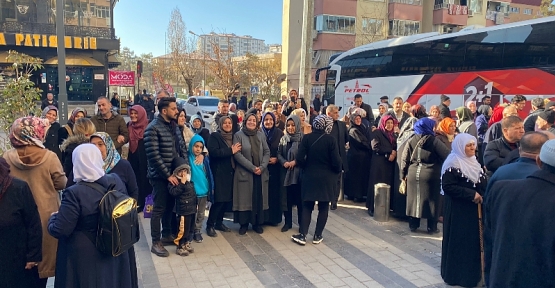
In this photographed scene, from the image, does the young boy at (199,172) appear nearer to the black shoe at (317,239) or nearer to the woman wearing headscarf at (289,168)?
the woman wearing headscarf at (289,168)

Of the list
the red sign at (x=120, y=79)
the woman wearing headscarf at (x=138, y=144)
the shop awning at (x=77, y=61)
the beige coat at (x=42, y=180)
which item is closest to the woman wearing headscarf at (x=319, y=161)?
the woman wearing headscarf at (x=138, y=144)

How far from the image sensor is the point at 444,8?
37.2 meters

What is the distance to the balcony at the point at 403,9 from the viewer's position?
36062mm

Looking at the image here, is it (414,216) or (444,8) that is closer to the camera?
(414,216)

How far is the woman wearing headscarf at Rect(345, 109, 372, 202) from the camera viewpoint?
26.8ft

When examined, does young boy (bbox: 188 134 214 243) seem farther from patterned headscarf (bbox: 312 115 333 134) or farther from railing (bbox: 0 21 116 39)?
railing (bbox: 0 21 116 39)

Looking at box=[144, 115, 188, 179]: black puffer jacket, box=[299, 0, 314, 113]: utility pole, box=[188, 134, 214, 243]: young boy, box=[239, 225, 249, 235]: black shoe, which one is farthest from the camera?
box=[299, 0, 314, 113]: utility pole

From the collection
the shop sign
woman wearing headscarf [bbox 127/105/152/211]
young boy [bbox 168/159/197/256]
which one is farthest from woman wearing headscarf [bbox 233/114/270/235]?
the shop sign

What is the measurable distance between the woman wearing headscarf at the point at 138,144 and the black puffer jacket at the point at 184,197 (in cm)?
219

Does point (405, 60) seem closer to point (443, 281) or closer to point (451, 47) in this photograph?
point (451, 47)

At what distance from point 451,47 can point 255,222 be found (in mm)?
11334

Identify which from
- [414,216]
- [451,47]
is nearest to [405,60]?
[451,47]

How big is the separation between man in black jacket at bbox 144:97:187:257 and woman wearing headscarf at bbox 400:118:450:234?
3486 mm

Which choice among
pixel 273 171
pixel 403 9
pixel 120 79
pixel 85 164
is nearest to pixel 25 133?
pixel 85 164
